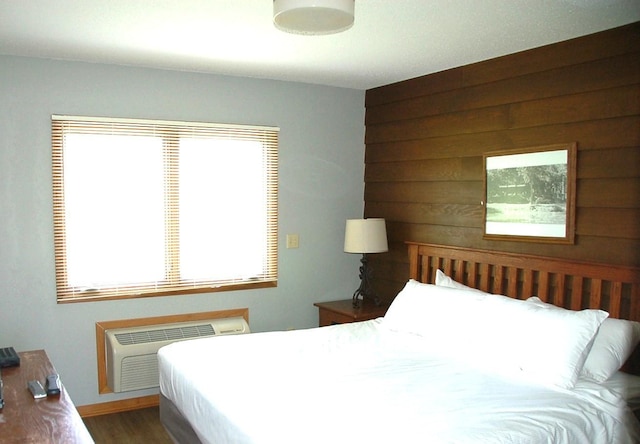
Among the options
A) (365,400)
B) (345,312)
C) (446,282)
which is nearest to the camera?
(365,400)

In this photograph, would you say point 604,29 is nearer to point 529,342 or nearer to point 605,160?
point 605,160

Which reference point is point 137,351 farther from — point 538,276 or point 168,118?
point 538,276

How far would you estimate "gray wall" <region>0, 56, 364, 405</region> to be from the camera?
3.46m

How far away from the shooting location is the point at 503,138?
11.3 feet

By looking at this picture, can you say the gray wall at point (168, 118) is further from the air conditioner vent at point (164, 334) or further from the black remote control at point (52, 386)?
the black remote control at point (52, 386)

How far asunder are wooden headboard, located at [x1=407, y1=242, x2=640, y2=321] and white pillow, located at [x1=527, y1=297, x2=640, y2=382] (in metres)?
0.13

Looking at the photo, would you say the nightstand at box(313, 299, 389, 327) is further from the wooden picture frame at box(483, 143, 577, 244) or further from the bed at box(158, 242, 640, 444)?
the wooden picture frame at box(483, 143, 577, 244)

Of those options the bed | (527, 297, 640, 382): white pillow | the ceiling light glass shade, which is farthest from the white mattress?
the ceiling light glass shade

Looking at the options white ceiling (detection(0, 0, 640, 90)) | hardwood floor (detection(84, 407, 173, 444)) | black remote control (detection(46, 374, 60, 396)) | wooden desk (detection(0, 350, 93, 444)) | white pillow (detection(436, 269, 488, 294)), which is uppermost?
white ceiling (detection(0, 0, 640, 90))

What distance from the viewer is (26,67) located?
344 cm

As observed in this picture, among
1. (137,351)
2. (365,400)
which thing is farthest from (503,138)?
(137,351)

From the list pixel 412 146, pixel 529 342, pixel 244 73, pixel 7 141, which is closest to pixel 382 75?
pixel 412 146

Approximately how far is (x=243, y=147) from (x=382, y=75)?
3.74 feet

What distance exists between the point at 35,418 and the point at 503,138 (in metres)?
2.86
